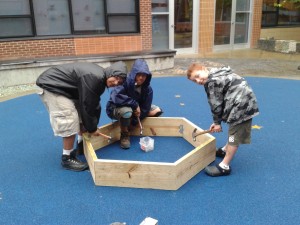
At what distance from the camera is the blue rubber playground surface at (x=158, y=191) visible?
2.65 metres

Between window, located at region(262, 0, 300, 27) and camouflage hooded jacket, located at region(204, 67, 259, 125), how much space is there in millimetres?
12301

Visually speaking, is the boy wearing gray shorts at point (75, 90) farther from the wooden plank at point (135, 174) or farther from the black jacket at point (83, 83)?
the wooden plank at point (135, 174)

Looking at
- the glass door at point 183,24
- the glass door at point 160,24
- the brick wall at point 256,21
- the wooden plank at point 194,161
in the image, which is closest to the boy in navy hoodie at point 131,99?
the wooden plank at point 194,161

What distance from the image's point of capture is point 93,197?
2930mm

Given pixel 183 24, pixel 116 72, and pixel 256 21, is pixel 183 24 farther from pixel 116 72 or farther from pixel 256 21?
pixel 116 72

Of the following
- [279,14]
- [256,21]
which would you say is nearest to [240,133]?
[256,21]

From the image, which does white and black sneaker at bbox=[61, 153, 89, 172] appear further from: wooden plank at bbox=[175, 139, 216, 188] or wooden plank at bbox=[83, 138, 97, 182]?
wooden plank at bbox=[175, 139, 216, 188]

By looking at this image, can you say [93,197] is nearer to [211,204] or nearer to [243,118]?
[211,204]

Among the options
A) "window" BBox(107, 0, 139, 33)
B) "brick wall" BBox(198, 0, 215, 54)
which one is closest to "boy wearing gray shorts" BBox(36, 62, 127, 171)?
"window" BBox(107, 0, 139, 33)

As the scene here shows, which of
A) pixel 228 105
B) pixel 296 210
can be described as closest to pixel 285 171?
pixel 296 210

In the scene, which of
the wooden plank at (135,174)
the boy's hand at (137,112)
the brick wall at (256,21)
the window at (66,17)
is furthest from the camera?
the brick wall at (256,21)

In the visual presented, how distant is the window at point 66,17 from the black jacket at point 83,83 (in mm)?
5894

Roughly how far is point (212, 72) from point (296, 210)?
4.85 feet

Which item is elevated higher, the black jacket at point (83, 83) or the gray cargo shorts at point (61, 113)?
the black jacket at point (83, 83)
